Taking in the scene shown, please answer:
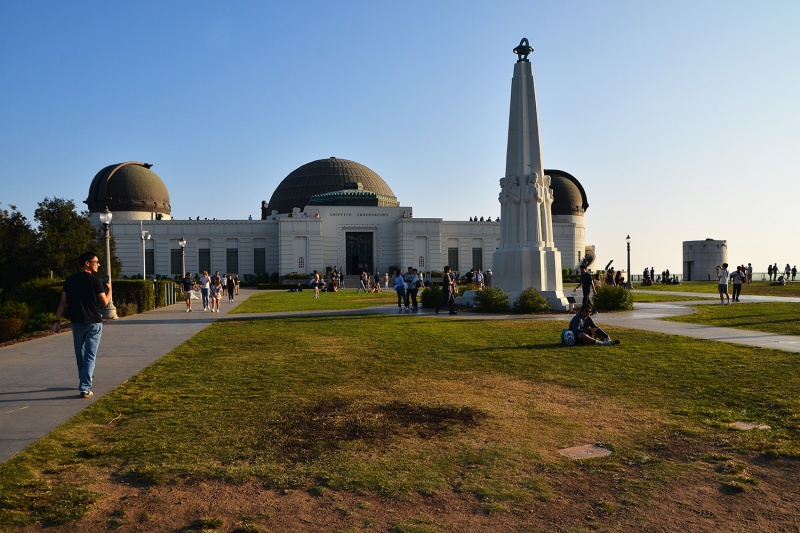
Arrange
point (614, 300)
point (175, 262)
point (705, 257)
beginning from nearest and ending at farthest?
point (614, 300) < point (175, 262) < point (705, 257)

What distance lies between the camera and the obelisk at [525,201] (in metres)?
21.7

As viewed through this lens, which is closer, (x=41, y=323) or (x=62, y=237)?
(x=41, y=323)

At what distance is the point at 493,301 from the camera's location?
20828 mm

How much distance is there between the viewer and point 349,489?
4.45 m

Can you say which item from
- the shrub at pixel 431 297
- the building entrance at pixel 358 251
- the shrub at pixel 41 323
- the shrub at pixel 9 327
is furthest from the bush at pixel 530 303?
the building entrance at pixel 358 251

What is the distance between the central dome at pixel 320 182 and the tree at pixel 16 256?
35.9 metres

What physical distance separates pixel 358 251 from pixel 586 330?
1866 inches

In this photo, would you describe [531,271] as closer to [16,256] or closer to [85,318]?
[85,318]

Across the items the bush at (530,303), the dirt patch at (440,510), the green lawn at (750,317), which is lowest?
the dirt patch at (440,510)

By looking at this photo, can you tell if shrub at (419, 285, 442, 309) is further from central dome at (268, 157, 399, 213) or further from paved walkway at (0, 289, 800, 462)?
central dome at (268, 157, 399, 213)

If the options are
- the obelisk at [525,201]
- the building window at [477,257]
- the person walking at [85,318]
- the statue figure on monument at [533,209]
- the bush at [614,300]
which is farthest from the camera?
the building window at [477,257]

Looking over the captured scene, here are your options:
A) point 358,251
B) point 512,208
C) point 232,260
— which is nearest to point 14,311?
point 512,208

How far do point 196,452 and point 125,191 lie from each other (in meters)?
60.6

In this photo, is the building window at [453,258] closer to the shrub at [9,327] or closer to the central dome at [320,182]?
the central dome at [320,182]
